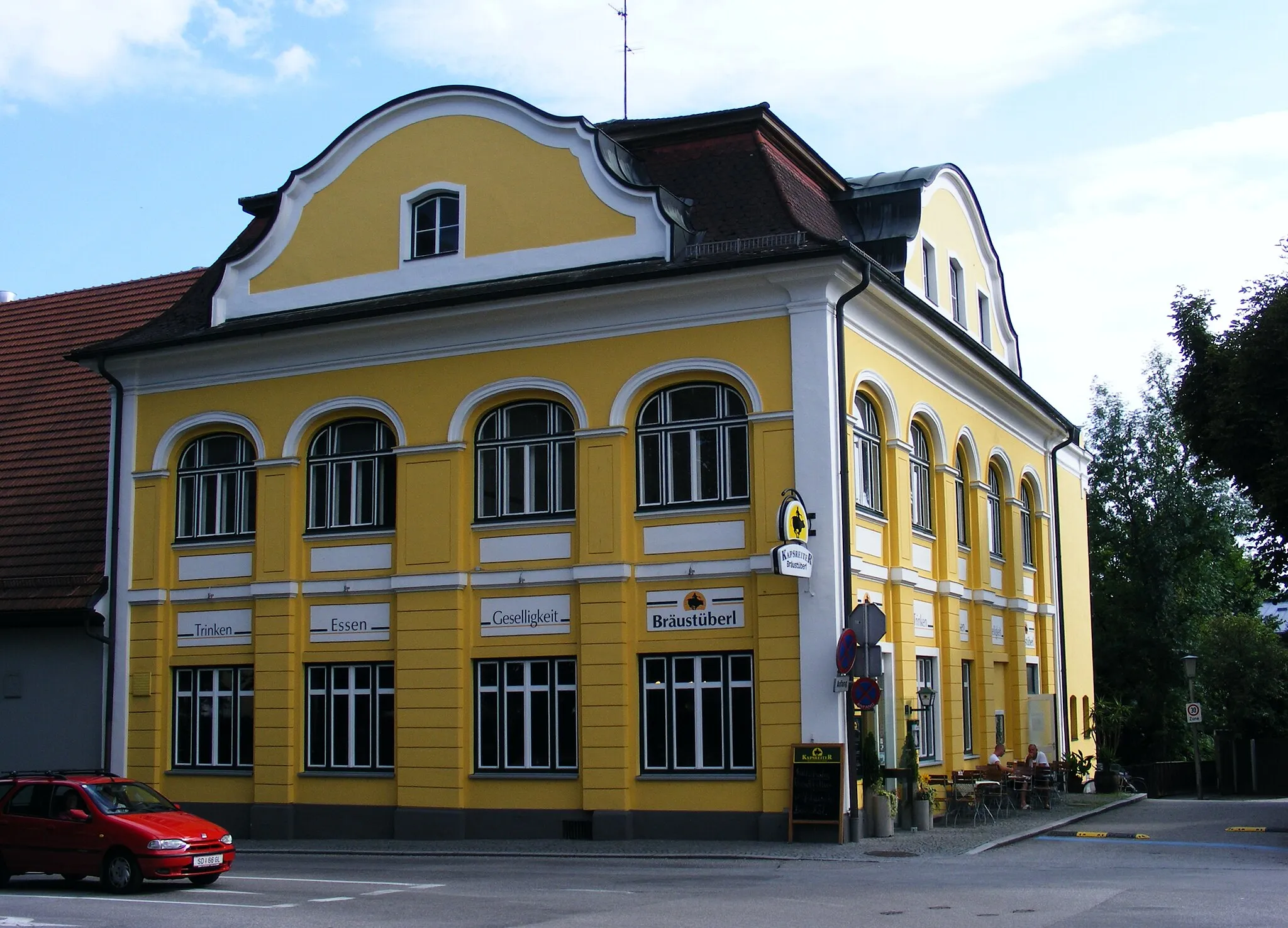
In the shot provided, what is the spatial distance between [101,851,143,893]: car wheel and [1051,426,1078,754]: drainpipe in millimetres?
22231

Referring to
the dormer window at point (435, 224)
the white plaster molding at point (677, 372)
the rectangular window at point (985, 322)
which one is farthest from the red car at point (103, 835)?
the rectangular window at point (985, 322)

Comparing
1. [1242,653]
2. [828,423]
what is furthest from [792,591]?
[1242,653]

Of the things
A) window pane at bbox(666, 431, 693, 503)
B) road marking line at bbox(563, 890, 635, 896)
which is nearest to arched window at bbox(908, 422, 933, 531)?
window pane at bbox(666, 431, 693, 503)

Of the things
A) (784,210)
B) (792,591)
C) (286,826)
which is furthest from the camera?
(286,826)

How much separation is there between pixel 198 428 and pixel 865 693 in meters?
12.8

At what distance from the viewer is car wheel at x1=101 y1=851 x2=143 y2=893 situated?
16172 mm

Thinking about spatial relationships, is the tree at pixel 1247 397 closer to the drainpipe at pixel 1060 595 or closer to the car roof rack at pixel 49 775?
the drainpipe at pixel 1060 595

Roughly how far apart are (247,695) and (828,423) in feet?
35.2

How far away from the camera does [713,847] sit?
65.4ft

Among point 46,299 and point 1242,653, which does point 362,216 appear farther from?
point 1242,653

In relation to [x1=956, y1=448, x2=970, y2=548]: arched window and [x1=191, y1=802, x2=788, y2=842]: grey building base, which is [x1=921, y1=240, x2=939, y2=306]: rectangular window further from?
[x1=191, y1=802, x2=788, y2=842]: grey building base

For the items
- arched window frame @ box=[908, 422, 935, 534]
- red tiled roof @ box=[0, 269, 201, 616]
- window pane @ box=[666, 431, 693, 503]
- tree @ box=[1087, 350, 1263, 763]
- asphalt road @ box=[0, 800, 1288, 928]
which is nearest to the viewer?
asphalt road @ box=[0, 800, 1288, 928]

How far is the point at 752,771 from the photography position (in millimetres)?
20734

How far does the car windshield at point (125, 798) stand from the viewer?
16.7 metres
